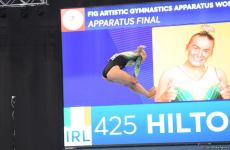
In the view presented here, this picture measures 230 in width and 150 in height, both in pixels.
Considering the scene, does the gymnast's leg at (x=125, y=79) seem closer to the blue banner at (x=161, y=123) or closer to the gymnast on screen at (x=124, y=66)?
the gymnast on screen at (x=124, y=66)

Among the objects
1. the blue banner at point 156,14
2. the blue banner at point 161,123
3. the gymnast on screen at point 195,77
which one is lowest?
the blue banner at point 161,123

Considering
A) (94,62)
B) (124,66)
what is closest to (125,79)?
(124,66)

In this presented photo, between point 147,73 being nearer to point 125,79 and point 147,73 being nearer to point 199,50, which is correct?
point 125,79

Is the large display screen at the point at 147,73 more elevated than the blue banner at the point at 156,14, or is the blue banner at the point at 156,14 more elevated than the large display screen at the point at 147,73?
the blue banner at the point at 156,14

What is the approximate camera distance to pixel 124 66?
5898mm

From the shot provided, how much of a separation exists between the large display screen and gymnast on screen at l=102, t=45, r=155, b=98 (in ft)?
0.04

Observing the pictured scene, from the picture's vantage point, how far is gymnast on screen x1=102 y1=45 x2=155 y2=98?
19.2 feet

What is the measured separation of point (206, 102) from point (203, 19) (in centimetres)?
99

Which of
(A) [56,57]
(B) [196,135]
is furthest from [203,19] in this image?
(A) [56,57]

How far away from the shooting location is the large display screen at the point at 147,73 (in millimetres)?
5688

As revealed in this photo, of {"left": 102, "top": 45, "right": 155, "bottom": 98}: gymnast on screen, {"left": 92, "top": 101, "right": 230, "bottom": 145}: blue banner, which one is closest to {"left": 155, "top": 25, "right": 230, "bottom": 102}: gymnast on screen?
{"left": 92, "top": 101, "right": 230, "bottom": 145}: blue banner

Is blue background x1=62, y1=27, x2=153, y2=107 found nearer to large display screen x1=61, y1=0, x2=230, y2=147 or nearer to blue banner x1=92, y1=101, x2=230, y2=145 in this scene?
large display screen x1=61, y1=0, x2=230, y2=147

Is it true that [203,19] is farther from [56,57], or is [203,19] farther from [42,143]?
[42,143]

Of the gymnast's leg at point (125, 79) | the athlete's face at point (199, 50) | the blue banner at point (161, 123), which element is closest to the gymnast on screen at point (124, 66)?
the gymnast's leg at point (125, 79)
